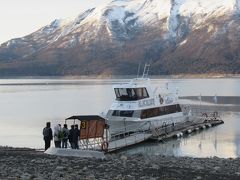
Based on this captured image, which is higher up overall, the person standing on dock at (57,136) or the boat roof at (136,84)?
the boat roof at (136,84)

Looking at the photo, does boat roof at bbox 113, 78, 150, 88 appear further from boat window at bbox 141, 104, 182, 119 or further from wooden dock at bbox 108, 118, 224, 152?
wooden dock at bbox 108, 118, 224, 152

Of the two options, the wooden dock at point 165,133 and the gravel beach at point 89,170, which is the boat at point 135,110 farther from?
the gravel beach at point 89,170

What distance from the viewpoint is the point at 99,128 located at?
3397cm

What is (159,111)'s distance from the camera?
2088 inches

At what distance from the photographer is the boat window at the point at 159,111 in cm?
5066

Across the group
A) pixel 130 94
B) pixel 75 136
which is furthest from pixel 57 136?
pixel 130 94

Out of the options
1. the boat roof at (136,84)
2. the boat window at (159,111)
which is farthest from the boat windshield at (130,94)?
the boat window at (159,111)

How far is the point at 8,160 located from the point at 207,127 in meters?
40.8

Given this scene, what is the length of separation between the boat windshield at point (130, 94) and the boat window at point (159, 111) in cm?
148

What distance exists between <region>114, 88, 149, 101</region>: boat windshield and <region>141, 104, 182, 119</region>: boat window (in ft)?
4.87

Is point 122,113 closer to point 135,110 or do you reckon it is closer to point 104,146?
point 135,110

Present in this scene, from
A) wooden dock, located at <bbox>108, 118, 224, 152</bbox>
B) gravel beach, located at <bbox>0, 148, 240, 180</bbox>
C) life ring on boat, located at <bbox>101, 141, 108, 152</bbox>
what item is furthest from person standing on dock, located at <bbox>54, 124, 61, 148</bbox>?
wooden dock, located at <bbox>108, 118, 224, 152</bbox>

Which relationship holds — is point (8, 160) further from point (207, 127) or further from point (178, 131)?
point (207, 127)

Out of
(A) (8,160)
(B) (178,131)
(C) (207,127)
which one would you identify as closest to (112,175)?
(A) (8,160)
